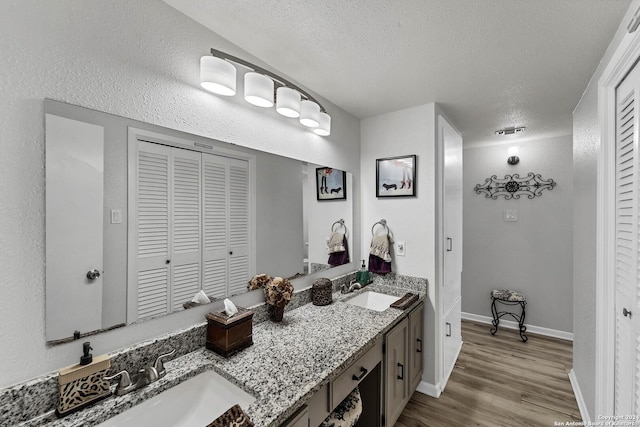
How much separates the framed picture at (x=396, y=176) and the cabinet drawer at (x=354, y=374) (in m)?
1.23

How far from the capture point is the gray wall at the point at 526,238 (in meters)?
3.15

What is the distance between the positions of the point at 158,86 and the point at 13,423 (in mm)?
1233

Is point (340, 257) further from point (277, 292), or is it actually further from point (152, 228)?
point (152, 228)

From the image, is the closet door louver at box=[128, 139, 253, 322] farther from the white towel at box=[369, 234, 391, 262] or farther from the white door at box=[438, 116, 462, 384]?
the white door at box=[438, 116, 462, 384]

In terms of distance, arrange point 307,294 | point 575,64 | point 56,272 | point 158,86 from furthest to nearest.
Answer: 1. point 307,294
2. point 575,64
3. point 158,86
4. point 56,272

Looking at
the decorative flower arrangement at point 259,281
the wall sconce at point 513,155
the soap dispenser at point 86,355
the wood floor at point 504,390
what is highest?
the wall sconce at point 513,155

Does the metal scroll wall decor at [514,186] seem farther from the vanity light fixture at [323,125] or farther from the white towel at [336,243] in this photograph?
the vanity light fixture at [323,125]

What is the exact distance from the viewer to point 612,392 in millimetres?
1428

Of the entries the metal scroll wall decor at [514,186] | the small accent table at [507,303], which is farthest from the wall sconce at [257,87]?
the small accent table at [507,303]

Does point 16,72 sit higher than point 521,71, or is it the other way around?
point 521,71

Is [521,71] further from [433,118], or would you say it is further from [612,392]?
[612,392]

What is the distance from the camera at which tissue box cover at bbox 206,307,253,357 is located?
1186mm

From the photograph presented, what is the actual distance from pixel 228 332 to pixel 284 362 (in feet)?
0.92

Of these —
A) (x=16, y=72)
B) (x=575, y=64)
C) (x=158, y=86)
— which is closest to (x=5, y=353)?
(x=16, y=72)
